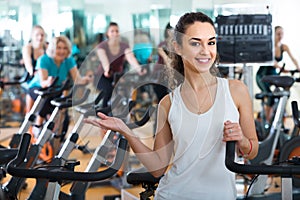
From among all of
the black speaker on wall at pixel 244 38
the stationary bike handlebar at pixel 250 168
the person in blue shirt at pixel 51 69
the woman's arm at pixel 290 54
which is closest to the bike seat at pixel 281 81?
the black speaker on wall at pixel 244 38

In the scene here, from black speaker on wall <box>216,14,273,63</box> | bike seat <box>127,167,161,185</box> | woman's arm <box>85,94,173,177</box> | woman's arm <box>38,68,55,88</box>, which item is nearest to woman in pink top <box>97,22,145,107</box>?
woman's arm <box>38,68,55,88</box>

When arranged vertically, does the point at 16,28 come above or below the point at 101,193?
above

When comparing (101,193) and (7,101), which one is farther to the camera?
(7,101)

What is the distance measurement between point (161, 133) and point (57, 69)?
415cm

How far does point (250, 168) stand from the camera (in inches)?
71.9

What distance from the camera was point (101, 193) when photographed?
4.88 meters

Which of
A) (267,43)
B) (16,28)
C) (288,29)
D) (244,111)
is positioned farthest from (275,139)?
(16,28)

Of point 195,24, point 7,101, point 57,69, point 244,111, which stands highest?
point 195,24

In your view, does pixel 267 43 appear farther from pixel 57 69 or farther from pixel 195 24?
pixel 195 24

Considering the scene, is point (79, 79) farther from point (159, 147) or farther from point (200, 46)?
point (200, 46)

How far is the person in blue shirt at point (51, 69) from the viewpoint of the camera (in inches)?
224

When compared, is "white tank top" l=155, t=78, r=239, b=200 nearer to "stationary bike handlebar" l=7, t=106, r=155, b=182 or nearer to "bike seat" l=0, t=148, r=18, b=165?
"stationary bike handlebar" l=7, t=106, r=155, b=182

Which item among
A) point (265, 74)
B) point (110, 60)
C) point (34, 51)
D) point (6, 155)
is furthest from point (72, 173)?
point (265, 74)

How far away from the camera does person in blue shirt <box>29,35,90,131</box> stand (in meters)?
5.68
